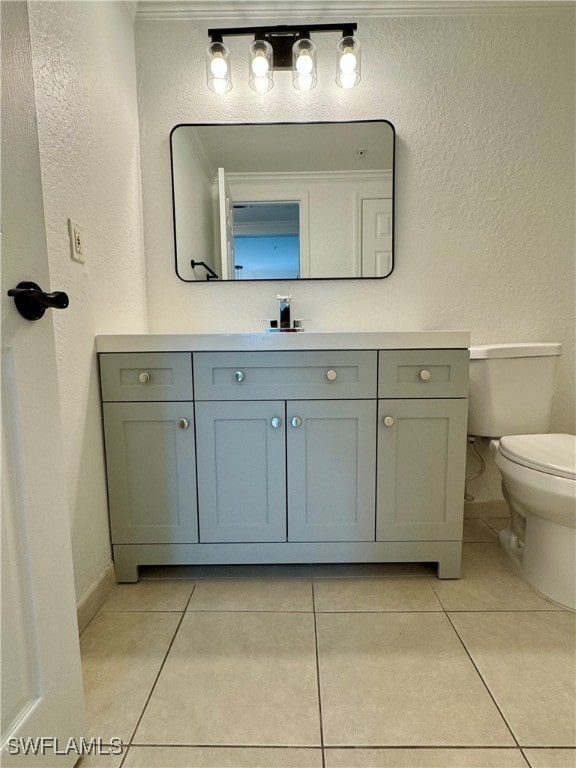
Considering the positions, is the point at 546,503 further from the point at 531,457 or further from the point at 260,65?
the point at 260,65

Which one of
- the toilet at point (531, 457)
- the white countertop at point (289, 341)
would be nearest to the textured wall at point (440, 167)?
the toilet at point (531, 457)

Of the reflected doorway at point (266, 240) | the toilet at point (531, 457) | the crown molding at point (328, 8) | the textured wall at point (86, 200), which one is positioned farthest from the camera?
the reflected doorway at point (266, 240)

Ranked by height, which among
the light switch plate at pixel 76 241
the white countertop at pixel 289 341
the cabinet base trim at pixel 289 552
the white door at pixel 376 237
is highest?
the white door at pixel 376 237

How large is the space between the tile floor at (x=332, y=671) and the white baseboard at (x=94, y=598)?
2 centimetres

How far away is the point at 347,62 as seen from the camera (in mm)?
1458

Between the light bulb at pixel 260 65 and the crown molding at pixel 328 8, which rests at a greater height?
the crown molding at pixel 328 8

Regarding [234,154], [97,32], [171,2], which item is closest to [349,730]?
[234,154]

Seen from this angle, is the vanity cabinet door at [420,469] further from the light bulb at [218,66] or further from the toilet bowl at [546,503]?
the light bulb at [218,66]

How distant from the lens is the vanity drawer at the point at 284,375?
120 centimetres

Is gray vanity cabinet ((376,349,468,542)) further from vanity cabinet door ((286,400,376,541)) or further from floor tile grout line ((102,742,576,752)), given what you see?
floor tile grout line ((102,742,576,752))

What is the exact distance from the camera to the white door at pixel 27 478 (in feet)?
1.86

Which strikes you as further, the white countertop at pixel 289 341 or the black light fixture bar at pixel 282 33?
the black light fixture bar at pixel 282 33

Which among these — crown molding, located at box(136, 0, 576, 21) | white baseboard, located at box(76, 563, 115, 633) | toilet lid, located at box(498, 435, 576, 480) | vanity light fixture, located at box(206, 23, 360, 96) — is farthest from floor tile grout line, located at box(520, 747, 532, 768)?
crown molding, located at box(136, 0, 576, 21)

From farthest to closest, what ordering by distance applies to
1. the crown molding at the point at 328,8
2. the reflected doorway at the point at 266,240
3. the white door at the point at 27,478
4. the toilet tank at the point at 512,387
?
the reflected doorway at the point at 266,240 < the crown molding at the point at 328,8 < the toilet tank at the point at 512,387 < the white door at the point at 27,478
